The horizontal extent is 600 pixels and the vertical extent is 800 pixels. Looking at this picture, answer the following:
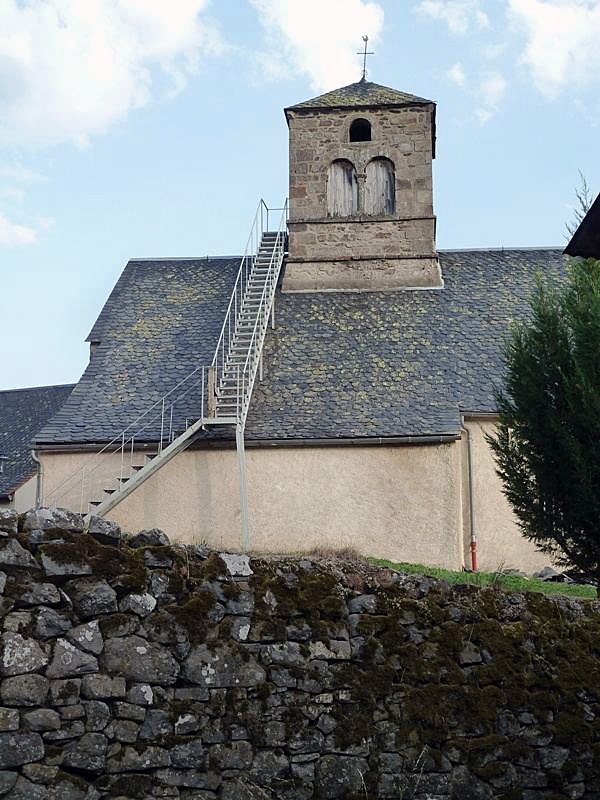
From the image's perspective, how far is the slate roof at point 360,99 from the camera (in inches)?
987

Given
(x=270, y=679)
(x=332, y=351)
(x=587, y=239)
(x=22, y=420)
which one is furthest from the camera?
(x=22, y=420)

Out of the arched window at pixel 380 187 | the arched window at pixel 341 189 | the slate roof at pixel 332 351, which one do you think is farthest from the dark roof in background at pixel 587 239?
the arched window at pixel 341 189

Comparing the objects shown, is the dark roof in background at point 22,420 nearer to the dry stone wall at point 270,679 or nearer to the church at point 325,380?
the church at point 325,380

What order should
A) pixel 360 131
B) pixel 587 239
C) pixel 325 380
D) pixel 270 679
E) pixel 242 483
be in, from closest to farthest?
pixel 270 679 < pixel 587 239 < pixel 242 483 < pixel 325 380 < pixel 360 131

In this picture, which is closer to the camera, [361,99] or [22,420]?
[361,99]

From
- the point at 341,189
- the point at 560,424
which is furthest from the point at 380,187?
the point at 560,424

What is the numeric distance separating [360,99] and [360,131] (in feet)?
2.63

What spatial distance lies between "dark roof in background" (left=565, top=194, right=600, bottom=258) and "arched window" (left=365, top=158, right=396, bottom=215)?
14.1 m

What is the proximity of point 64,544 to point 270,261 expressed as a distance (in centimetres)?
1730

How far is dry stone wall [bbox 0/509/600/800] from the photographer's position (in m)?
7.27

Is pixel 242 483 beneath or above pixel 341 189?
beneath

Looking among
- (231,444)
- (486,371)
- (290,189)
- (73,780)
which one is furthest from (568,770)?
(290,189)

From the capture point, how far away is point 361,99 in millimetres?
25375

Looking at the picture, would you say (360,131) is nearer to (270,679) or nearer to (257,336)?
(257,336)
